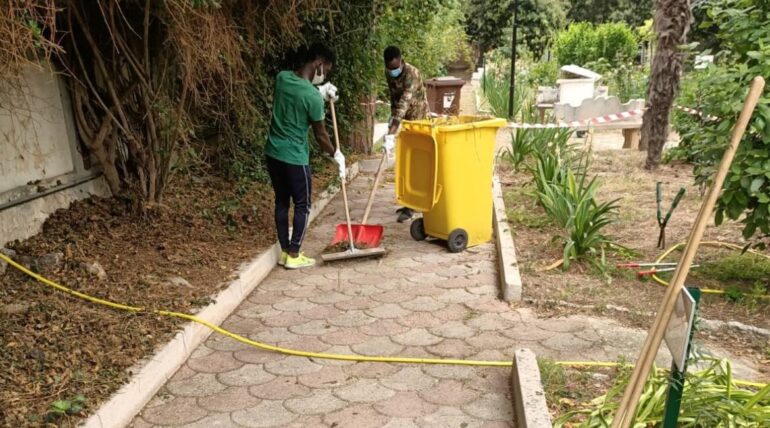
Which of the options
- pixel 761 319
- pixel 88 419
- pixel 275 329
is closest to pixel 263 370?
pixel 275 329

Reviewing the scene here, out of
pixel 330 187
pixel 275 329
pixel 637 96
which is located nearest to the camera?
pixel 275 329

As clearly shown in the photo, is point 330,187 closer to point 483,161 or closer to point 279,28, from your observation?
point 279,28

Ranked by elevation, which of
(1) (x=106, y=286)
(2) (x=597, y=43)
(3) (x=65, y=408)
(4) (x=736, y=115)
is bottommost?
(3) (x=65, y=408)

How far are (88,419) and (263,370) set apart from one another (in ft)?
3.22

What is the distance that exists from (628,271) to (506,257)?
911mm

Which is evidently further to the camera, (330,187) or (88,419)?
(330,187)

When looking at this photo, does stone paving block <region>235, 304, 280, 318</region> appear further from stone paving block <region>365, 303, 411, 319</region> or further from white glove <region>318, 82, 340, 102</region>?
white glove <region>318, 82, 340, 102</region>

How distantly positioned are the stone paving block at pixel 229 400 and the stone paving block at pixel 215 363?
0.80ft

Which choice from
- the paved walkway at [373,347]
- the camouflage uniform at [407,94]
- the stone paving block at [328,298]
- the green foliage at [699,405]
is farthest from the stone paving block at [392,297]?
the camouflage uniform at [407,94]

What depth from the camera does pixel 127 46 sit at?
448 centimetres

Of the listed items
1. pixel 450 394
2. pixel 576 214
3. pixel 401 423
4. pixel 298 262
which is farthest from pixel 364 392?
pixel 576 214

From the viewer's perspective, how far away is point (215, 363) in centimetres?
346

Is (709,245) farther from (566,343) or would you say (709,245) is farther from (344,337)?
(344,337)


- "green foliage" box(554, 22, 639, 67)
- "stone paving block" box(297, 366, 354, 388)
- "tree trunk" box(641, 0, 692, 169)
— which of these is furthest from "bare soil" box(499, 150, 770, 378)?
"green foliage" box(554, 22, 639, 67)
